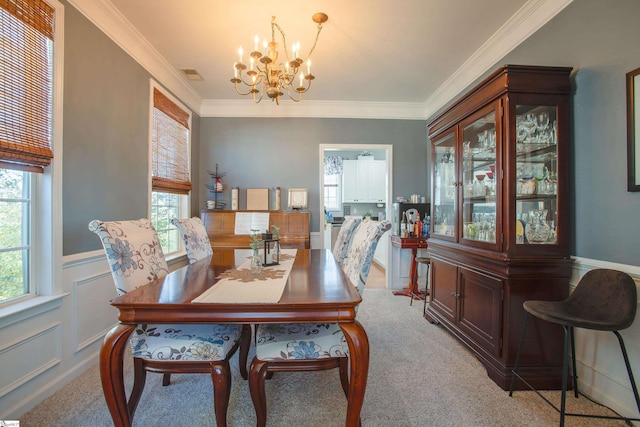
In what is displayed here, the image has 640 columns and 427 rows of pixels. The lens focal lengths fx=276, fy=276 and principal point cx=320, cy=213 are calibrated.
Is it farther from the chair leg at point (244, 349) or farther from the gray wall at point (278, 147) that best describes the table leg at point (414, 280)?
the chair leg at point (244, 349)

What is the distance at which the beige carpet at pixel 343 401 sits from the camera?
1.47m

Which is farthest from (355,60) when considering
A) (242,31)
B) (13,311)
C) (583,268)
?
(13,311)

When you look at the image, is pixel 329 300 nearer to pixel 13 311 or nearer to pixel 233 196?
pixel 13 311

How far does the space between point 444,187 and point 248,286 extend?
219cm

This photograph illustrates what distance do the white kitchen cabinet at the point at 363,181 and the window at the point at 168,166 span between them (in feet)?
11.8

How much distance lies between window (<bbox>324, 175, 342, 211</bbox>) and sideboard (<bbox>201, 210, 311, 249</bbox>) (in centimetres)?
296

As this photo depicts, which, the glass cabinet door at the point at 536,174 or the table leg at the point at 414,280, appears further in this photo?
the table leg at the point at 414,280

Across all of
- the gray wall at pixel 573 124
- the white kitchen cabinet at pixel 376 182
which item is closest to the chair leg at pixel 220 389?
the gray wall at pixel 573 124

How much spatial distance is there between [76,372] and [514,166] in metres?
3.25

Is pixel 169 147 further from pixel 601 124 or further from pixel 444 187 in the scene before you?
pixel 601 124

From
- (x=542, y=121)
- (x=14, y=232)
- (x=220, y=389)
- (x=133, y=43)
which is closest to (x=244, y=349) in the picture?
(x=220, y=389)

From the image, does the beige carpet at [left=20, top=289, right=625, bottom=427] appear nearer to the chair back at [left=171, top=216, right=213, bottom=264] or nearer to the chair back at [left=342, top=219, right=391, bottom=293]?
the chair back at [left=342, top=219, right=391, bottom=293]

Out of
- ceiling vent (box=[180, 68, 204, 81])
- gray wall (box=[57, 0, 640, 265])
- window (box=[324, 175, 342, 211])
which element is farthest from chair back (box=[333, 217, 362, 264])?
window (box=[324, 175, 342, 211])

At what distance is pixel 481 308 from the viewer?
203 cm
